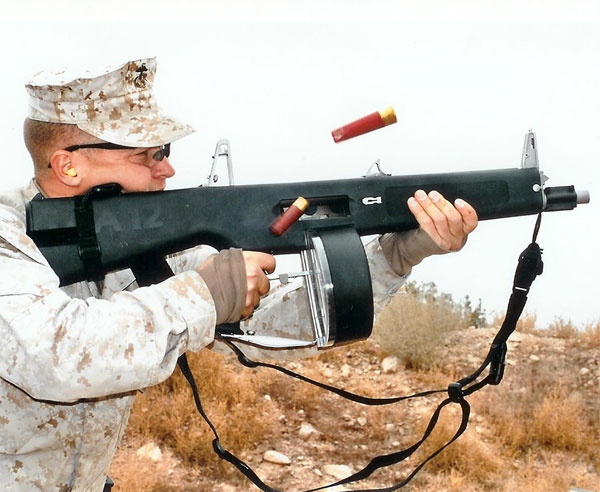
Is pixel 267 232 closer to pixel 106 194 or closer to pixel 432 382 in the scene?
pixel 106 194

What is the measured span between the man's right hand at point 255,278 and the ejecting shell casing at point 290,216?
182 mm

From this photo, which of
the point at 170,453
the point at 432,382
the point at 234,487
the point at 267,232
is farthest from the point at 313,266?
the point at 432,382

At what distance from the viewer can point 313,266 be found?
1.84 meters

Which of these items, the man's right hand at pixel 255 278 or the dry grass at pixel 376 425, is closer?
the man's right hand at pixel 255 278

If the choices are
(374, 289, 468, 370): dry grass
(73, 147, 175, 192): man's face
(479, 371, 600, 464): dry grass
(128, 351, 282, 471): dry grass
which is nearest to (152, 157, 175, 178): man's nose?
(73, 147, 175, 192): man's face

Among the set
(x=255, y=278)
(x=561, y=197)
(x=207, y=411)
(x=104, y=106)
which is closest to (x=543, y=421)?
(x=207, y=411)

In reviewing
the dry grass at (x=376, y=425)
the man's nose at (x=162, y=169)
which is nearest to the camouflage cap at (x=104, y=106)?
the man's nose at (x=162, y=169)

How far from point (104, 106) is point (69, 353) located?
72cm

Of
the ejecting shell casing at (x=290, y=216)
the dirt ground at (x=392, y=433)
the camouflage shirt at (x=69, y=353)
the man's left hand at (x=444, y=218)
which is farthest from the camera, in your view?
the dirt ground at (x=392, y=433)

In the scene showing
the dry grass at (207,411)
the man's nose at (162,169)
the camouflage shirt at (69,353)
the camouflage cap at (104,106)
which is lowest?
the dry grass at (207,411)

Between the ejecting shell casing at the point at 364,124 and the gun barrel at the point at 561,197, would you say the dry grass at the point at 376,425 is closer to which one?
the gun barrel at the point at 561,197

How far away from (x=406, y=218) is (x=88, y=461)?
43.3 inches

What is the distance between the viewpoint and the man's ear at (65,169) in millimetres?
1708

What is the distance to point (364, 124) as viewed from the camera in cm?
184
